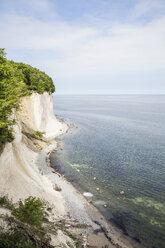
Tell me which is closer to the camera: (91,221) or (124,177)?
(91,221)

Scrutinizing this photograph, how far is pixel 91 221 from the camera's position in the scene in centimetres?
2223

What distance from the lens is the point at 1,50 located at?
2222cm

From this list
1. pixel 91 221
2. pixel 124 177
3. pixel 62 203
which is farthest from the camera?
pixel 124 177

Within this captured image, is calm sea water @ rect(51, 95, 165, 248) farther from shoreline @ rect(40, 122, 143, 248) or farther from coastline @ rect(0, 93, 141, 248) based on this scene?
coastline @ rect(0, 93, 141, 248)

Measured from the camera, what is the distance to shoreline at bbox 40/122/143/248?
1925cm

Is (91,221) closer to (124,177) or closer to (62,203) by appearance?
(62,203)

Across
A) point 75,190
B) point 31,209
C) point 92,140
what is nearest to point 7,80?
point 31,209

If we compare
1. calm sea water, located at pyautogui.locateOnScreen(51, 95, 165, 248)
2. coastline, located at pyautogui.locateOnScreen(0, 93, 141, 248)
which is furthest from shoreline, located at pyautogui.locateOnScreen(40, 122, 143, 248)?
calm sea water, located at pyautogui.locateOnScreen(51, 95, 165, 248)

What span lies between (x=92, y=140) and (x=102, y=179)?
2650 centimetres

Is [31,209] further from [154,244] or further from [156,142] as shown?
[156,142]

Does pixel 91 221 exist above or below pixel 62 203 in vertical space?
below

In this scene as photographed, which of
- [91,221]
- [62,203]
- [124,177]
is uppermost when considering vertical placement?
[62,203]

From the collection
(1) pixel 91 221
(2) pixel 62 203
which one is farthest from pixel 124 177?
(2) pixel 62 203

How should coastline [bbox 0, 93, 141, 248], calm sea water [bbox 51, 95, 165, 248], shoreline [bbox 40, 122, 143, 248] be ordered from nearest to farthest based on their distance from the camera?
coastline [bbox 0, 93, 141, 248]
shoreline [bbox 40, 122, 143, 248]
calm sea water [bbox 51, 95, 165, 248]
